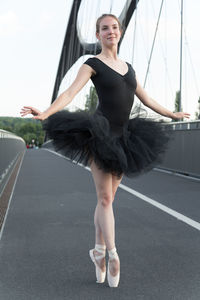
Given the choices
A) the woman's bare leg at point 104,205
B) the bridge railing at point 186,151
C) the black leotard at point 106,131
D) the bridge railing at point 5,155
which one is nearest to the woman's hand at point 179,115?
the black leotard at point 106,131

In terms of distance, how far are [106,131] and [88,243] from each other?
1573mm

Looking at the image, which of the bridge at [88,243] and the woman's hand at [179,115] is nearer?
the bridge at [88,243]

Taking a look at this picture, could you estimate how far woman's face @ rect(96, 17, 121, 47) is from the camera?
3.16 metres

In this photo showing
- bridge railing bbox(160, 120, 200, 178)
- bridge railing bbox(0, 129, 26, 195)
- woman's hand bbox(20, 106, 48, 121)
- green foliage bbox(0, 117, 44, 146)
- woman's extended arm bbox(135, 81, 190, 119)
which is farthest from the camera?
green foliage bbox(0, 117, 44, 146)

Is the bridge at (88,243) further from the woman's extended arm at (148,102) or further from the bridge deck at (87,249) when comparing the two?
the woman's extended arm at (148,102)

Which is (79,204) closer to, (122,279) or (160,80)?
(122,279)

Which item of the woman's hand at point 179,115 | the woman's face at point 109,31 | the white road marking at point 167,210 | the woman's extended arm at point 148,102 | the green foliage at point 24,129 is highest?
the woman's face at point 109,31

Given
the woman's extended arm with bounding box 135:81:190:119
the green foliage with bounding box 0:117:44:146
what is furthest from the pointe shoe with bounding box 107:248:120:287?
the green foliage with bounding box 0:117:44:146

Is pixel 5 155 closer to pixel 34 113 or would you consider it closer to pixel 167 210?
pixel 167 210

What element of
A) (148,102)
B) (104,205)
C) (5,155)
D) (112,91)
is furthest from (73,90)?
(5,155)

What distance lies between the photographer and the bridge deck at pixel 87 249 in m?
2.98

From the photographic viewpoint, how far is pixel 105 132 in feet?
9.96

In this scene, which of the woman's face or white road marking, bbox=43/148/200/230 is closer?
the woman's face

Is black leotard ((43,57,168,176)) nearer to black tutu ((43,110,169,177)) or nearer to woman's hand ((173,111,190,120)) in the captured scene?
black tutu ((43,110,169,177))
